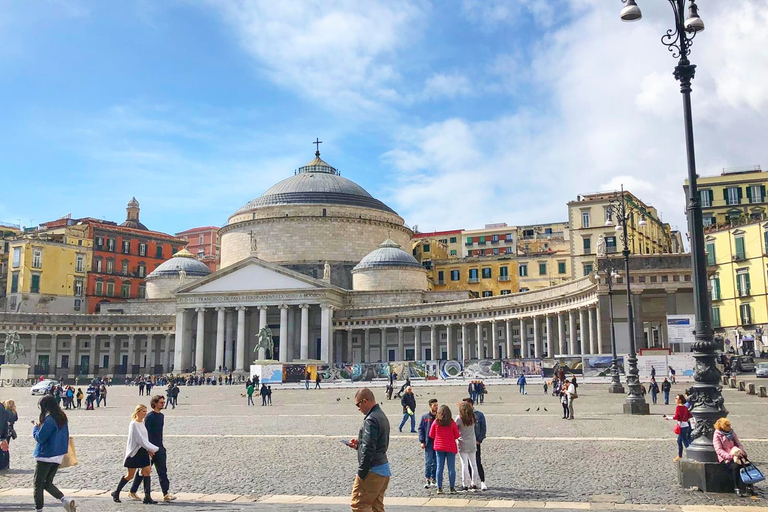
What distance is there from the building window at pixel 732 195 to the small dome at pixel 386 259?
29078 mm

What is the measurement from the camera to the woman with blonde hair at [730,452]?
1018 centimetres

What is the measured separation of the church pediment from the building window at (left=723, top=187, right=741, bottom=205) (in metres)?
35.3

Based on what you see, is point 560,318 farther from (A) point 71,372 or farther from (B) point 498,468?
(A) point 71,372

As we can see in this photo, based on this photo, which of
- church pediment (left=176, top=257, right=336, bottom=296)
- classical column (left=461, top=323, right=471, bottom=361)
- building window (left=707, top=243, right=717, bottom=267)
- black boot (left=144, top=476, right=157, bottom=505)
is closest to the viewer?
black boot (left=144, top=476, right=157, bottom=505)

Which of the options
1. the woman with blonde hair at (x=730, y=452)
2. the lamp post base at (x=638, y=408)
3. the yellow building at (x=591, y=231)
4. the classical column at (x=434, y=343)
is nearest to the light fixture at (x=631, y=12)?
the woman with blonde hair at (x=730, y=452)

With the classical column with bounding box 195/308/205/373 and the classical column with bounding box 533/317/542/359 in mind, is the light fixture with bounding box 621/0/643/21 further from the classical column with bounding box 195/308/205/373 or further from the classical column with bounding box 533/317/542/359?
the classical column with bounding box 195/308/205/373

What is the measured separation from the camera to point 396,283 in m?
72.6

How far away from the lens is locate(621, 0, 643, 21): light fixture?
1159 cm

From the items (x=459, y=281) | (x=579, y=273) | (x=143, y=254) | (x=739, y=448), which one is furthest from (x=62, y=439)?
(x=143, y=254)

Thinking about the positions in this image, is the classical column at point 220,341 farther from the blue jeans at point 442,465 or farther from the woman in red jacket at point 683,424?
the blue jeans at point 442,465

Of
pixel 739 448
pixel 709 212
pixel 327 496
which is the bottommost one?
pixel 327 496

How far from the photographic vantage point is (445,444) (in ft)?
36.5

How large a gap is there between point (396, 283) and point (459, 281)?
14.7m

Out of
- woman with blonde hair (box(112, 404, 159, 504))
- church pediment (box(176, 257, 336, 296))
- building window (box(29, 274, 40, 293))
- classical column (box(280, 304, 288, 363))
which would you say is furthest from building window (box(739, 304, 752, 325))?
building window (box(29, 274, 40, 293))
